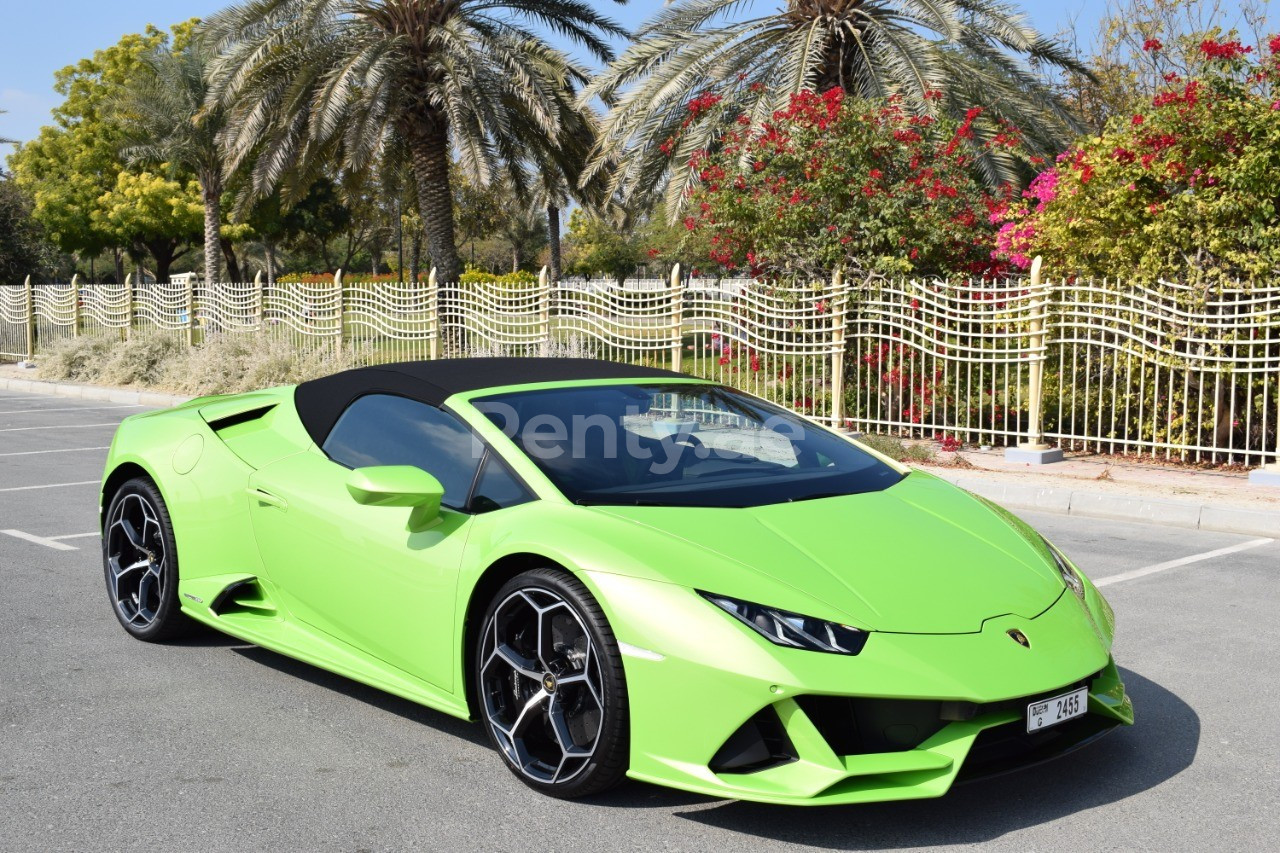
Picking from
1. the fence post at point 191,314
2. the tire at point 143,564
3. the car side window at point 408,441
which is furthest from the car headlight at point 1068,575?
the fence post at point 191,314

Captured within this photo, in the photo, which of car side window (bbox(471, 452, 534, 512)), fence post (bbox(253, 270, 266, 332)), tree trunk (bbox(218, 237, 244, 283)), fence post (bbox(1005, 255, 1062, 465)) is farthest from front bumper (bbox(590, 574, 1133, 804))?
tree trunk (bbox(218, 237, 244, 283))

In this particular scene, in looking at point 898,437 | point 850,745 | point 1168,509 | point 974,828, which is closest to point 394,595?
point 850,745

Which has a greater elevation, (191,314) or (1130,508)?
(191,314)

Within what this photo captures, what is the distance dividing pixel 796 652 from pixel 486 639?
1.05 metres

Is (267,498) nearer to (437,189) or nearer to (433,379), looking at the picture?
(433,379)

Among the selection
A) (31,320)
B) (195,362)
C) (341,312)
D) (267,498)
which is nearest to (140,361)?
(195,362)

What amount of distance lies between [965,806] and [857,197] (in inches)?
454

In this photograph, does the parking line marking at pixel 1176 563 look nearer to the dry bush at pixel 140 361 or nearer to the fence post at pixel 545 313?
the fence post at pixel 545 313

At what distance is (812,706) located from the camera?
3.24 m

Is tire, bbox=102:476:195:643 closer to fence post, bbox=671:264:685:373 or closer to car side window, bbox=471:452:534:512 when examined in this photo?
car side window, bbox=471:452:534:512

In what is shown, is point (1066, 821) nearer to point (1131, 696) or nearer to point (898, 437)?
point (1131, 696)

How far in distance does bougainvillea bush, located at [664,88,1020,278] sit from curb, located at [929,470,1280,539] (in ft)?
14.0

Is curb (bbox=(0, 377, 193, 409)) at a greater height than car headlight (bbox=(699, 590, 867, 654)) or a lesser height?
lesser

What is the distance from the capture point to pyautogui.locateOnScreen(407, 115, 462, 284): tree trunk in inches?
878
